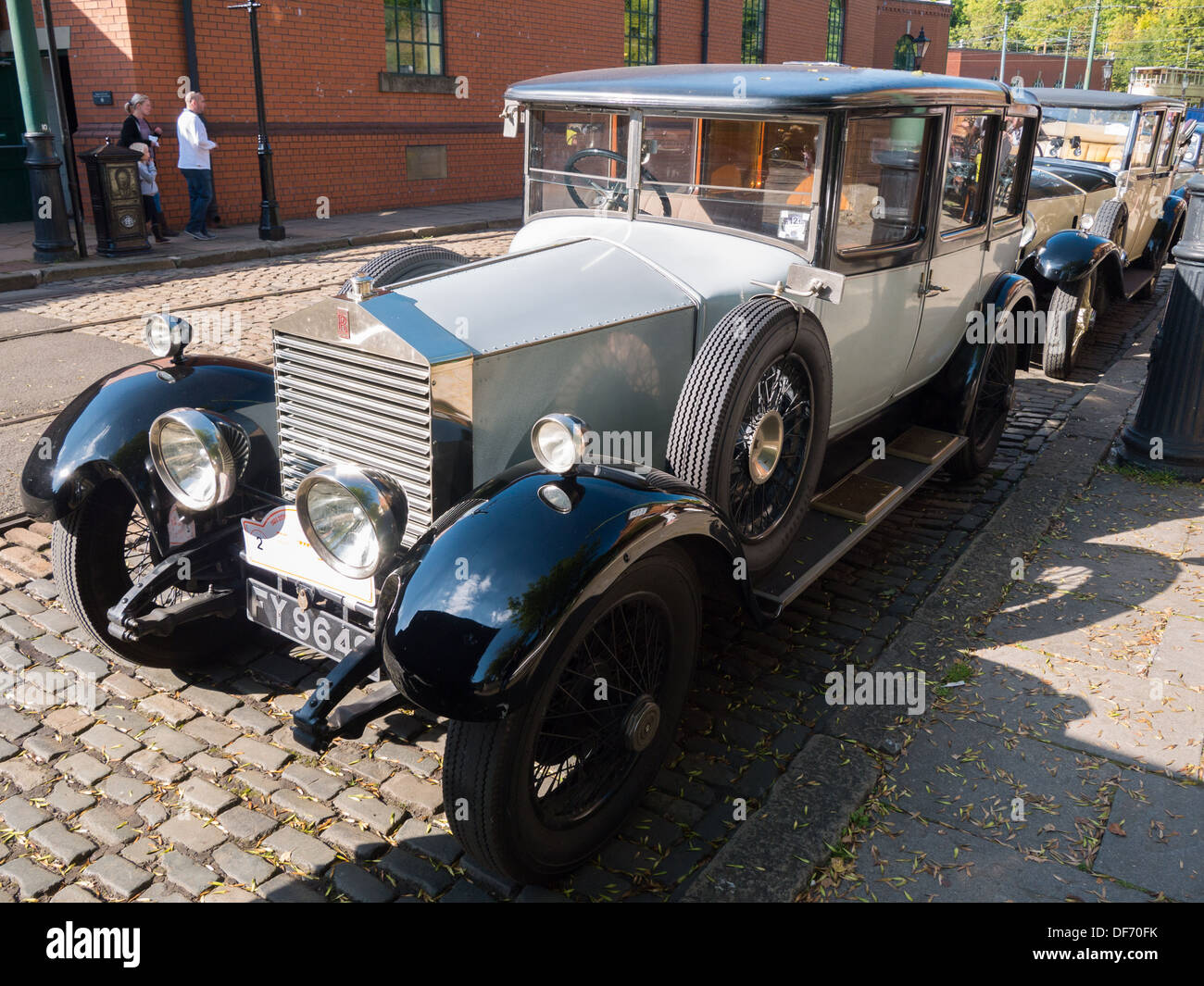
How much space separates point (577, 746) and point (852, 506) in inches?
76.7

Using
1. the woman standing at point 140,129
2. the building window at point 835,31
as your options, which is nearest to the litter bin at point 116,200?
the woman standing at point 140,129

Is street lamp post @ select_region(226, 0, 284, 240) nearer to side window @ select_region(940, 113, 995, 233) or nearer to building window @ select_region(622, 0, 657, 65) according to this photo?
building window @ select_region(622, 0, 657, 65)

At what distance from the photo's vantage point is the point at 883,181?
426 centimetres

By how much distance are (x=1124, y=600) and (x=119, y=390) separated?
14.5 ft

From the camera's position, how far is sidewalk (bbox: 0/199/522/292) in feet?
36.4

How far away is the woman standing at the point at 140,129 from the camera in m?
12.1

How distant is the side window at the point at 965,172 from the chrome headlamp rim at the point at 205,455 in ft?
11.2

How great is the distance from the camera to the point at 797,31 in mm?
25594

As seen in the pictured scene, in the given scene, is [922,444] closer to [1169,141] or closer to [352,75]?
[1169,141]

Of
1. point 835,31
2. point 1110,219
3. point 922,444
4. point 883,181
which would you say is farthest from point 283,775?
point 835,31

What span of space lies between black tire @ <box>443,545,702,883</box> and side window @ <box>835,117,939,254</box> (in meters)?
1.85

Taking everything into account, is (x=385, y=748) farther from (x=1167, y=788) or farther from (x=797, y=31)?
(x=797, y=31)

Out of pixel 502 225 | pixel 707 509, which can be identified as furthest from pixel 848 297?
pixel 502 225

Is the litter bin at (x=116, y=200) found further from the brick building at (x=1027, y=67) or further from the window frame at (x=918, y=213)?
the brick building at (x=1027, y=67)
